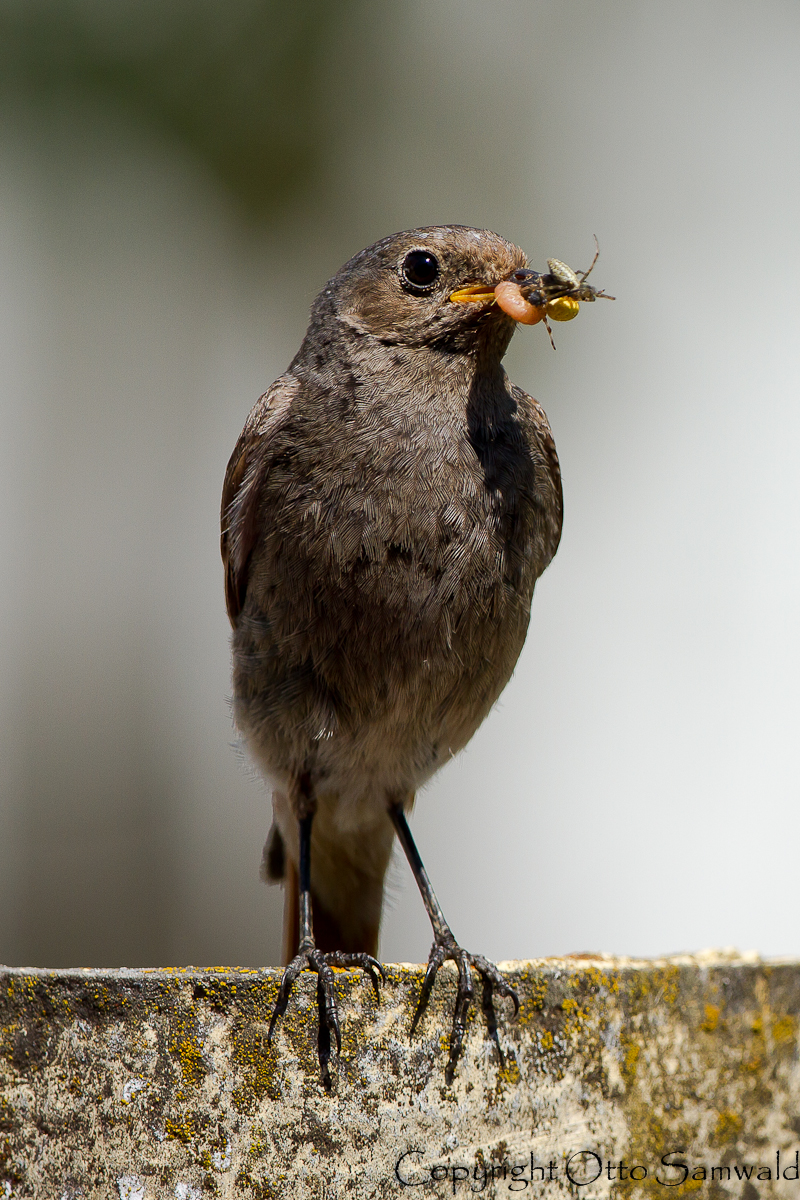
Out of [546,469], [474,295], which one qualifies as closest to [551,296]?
[474,295]

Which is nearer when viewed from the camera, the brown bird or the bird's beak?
the brown bird

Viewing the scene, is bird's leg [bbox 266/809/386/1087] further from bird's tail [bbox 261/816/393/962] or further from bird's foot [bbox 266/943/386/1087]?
bird's tail [bbox 261/816/393/962]

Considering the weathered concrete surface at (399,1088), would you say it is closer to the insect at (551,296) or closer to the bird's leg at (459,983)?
the bird's leg at (459,983)

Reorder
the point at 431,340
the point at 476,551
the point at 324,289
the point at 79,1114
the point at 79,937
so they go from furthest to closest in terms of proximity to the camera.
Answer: the point at 79,937 < the point at 324,289 < the point at 431,340 < the point at 476,551 < the point at 79,1114

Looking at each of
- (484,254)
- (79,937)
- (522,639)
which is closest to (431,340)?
(484,254)

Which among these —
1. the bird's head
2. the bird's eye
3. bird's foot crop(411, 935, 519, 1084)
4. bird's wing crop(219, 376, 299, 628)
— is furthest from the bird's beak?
bird's foot crop(411, 935, 519, 1084)

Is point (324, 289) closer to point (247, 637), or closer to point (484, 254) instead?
point (484, 254)
